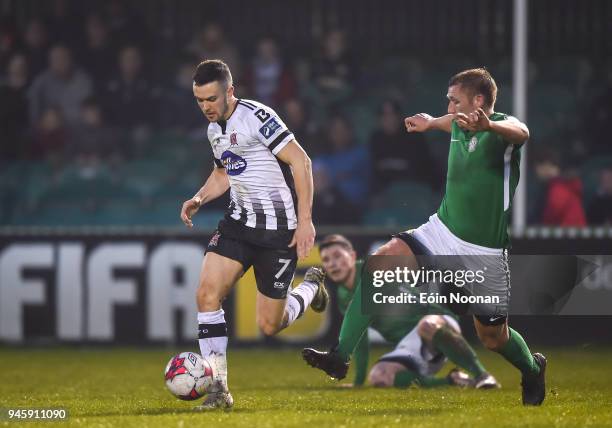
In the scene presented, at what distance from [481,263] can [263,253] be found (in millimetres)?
1434

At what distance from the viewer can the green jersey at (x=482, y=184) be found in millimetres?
7309

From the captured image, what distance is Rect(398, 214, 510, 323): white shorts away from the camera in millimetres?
7359

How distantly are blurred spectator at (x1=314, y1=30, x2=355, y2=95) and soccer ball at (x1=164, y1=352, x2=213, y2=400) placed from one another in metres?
9.77

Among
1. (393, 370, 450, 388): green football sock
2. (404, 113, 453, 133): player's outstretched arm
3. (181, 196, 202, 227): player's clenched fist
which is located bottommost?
(393, 370, 450, 388): green football sock

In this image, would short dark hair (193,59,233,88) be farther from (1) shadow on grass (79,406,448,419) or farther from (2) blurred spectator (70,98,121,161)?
(2) blurred spectator (70,98,121,161)

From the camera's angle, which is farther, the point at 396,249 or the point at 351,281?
the point at 351,281

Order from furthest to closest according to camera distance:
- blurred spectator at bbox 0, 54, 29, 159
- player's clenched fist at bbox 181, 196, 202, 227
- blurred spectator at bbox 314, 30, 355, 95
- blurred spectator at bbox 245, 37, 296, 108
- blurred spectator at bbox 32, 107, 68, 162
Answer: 1. blurred spectator at bbox 0, 54, 29, 159
2. blurred spectator at bbox 32, 107, 68, 162
3. blurred spectator at bbox 314, 30, 355, 95
4. blurred spectator at bbox 245, 37, 296, 108
5. player's clenched fist at bbox 181, 196, 202, 227

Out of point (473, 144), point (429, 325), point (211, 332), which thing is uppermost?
point (473, 144)

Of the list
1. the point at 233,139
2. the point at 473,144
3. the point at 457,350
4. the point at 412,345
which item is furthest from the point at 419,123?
the point at 412,345

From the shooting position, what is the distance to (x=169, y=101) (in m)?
16.9

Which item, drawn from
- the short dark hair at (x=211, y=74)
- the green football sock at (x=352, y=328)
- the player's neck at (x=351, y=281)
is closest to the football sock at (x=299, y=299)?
the green football sock at (x=352, y=328)

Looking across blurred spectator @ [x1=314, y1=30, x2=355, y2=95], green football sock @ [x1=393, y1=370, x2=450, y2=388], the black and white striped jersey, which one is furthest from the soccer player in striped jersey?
blurred spectator @ [x1=314, y1=30, x2=355, y2=95]

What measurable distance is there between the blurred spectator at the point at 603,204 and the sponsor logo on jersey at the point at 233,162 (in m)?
7.24

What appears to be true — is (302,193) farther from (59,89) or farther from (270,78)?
(59,89)
